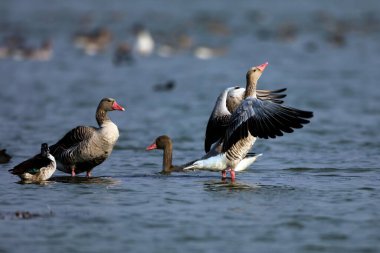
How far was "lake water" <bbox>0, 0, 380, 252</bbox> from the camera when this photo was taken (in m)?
9.66

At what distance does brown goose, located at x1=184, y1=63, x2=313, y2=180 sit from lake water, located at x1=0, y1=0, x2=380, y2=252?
35 centimetres

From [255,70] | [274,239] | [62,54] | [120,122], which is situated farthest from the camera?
[62,54]

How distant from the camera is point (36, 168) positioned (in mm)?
12484

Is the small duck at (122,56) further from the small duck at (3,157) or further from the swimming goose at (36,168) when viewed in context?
the swimming goose at (36,168)

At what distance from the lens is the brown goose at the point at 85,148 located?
524 inches

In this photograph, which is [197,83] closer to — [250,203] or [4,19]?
[250,203]

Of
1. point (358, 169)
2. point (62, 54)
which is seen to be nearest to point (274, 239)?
point (358, 169)

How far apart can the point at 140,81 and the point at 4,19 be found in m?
24.7


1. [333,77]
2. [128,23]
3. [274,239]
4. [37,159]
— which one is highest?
[128,23]

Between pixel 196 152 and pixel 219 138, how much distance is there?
10.3 ft

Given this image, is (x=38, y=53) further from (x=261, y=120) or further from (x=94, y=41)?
Answer: (x=261, y=120)

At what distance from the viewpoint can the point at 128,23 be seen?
173 feet

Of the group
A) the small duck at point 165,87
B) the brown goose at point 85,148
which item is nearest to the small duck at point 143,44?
the small duck at point 165,87

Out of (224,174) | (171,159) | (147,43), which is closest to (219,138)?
(224,174)
